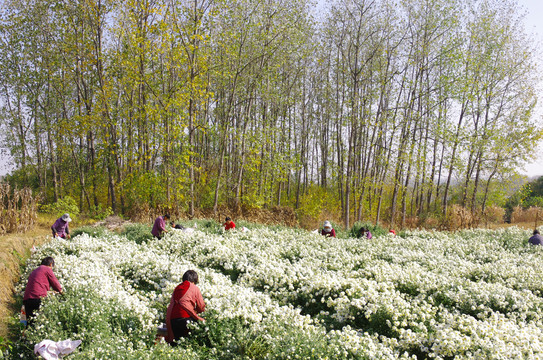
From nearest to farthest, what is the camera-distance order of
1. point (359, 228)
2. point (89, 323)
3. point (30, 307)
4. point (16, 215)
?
point (89, 323) < point (30, 307) < point (16, 215) < point (359, 228)

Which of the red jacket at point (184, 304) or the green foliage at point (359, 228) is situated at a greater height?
the red jacket at point (184, 304)

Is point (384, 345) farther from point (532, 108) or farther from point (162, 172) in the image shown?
point (532, 108)

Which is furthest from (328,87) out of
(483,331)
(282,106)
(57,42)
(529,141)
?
(483,331)

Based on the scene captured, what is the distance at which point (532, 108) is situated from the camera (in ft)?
83.1

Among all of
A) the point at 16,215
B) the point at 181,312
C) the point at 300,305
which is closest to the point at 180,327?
the point at 181,312

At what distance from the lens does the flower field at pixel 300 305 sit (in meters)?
5.47

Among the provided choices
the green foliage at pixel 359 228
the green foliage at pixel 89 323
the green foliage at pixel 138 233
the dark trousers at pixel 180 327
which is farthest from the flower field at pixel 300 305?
the green foliage at pixel 359 228

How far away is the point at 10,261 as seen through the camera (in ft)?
35.3

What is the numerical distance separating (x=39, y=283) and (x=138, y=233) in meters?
7.68

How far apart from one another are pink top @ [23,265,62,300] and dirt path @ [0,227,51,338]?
79 cm

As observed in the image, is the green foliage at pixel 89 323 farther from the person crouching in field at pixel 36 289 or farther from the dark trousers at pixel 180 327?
the dark trousers at pixel 180 327

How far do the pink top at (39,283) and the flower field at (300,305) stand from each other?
9.0 inches

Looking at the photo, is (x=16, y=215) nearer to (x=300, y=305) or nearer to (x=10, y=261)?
(x=10, y=261)

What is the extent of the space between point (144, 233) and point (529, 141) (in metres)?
23.1
